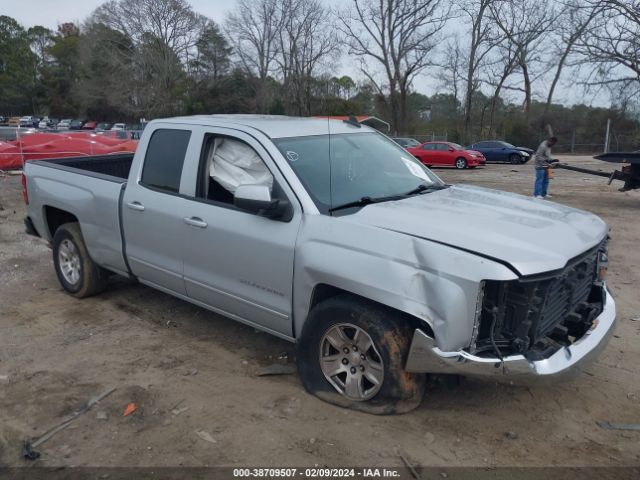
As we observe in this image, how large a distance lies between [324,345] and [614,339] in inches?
110

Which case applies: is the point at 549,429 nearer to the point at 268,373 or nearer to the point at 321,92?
the point at 268,373

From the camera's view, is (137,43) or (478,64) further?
(137,43)

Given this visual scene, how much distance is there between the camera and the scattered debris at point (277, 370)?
169 inches

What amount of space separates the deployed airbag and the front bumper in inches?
64.1

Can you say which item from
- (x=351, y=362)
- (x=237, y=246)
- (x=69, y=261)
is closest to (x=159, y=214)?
(x=237, y=246)

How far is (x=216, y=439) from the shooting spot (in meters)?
3.46

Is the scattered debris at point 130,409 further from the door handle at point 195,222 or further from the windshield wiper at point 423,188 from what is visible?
the windshield wiper at point 423,188

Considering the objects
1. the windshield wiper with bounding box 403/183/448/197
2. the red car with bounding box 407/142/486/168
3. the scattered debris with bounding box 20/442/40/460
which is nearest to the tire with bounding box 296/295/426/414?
the windshield wiper with bounding box 403/183/448/197

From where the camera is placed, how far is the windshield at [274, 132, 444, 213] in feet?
13.2

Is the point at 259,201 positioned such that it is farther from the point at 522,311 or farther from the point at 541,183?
the point at 541,183

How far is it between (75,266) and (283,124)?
2972mm

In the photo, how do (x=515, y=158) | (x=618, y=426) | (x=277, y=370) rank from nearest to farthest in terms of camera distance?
(x=618, y=426), (x=277, y=370), (x=515, y=158)

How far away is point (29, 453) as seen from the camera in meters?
3.32

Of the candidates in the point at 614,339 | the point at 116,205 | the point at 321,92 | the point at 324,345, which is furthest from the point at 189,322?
the point at 321,92
